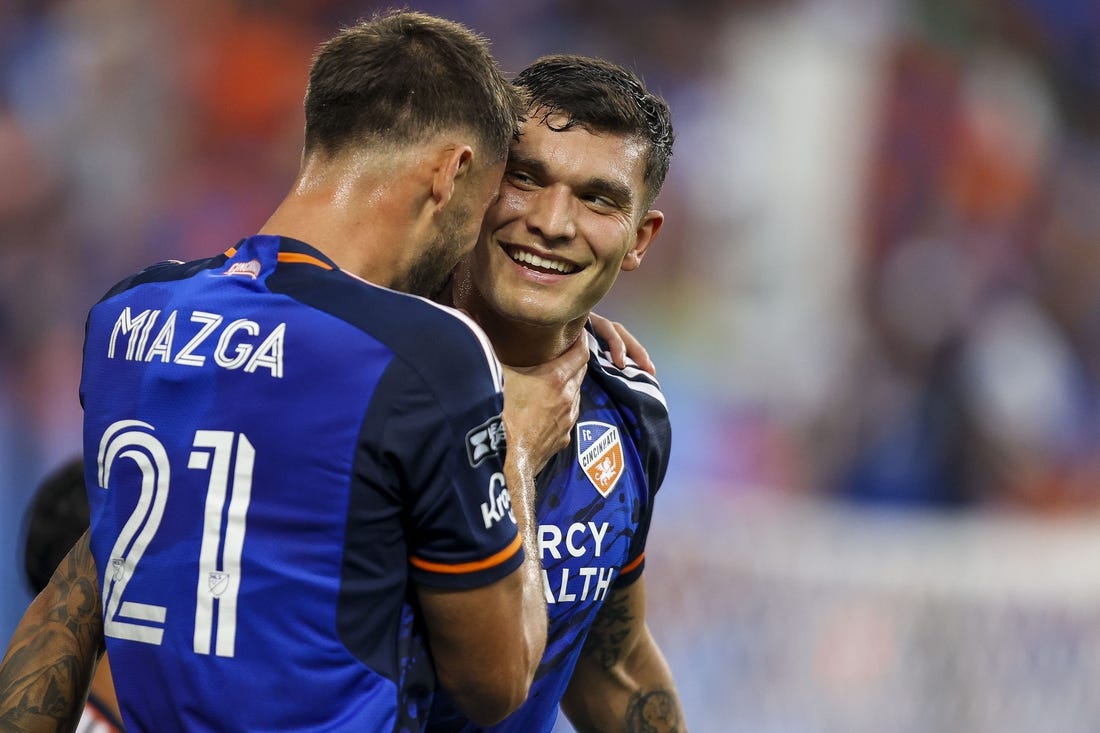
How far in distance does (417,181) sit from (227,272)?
1.30ft

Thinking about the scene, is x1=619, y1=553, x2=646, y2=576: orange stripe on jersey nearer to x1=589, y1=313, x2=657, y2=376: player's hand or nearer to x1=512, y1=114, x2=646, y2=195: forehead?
x1=589, y1=313, x2=657, y2=376: player's hand

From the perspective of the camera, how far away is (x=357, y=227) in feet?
7.79

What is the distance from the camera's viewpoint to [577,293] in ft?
9.77

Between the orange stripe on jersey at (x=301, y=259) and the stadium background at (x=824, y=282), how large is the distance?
4.34 m

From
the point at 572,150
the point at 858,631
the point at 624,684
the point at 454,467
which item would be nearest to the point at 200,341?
the point at 454,467

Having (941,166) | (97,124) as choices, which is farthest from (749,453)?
(97,124)

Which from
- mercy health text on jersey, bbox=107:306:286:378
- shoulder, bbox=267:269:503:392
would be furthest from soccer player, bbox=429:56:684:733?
mercy health text on jersey, bbox=107:306:286:378

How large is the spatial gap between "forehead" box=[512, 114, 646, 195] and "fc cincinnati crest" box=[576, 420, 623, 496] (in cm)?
60

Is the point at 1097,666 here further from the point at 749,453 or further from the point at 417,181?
the point at 417,181

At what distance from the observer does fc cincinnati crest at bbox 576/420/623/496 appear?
3.08 metres

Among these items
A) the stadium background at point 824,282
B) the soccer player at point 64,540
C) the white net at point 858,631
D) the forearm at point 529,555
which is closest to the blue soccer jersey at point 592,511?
the forearm at point 529,555

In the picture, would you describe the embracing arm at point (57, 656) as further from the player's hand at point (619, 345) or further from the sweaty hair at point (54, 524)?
the player's hand at point (619, 345)

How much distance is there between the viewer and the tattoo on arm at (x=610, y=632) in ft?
11.0

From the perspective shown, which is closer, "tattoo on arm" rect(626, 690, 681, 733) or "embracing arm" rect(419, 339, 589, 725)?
"embracing arm" rect(419, 339, 589, 725)
